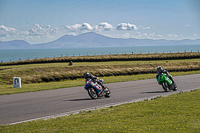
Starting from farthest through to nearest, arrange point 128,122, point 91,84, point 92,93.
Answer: point 92,93 < point 91,84 < point 128,122

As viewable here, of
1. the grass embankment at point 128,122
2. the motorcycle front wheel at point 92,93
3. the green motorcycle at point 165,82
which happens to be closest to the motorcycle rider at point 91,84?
the motorcycle front wheel at point 92,93

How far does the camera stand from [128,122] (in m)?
9.31

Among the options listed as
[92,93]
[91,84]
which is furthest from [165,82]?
[91,84]

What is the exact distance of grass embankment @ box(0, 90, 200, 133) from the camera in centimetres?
830

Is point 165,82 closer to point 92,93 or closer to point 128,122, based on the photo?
point 92,93

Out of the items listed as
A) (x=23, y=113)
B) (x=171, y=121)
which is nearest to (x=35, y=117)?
(x=23, y=113)

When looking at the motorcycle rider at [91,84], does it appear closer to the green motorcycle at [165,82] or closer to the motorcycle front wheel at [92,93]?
the motorcycle front wheel at [92,93]

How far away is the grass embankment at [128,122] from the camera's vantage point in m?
8.30

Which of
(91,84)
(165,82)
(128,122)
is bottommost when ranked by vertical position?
(128,122)

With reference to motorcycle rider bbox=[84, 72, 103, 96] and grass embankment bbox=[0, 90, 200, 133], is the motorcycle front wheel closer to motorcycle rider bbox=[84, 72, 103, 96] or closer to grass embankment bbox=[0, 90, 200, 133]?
motorcycle rider bbox=[84, 72, 103, 96]

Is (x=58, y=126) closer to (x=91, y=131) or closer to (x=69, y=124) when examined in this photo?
(x=69, y=124)

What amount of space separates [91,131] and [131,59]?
66.7 m

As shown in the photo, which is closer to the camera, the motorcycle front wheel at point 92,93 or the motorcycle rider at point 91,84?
the motorcycle rider at point 91,84

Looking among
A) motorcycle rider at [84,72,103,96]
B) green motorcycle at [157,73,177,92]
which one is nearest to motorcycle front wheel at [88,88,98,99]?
motorcycle rider at [84,72,103,96]
